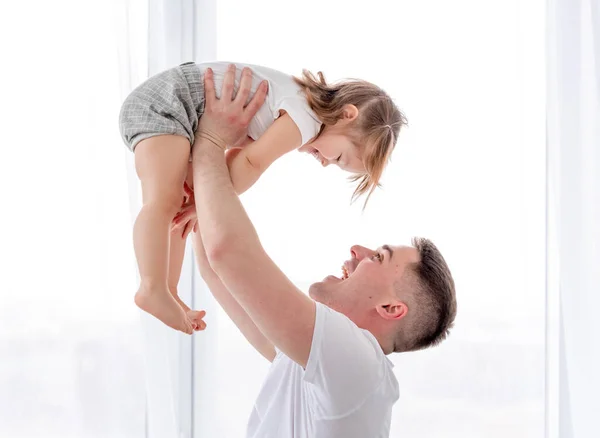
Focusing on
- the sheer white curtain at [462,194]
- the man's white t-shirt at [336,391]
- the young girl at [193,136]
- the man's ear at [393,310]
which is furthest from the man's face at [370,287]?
the sheer white curtain at [462,194]

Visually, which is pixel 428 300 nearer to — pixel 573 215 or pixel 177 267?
pixel 177 267

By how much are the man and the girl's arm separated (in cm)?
5

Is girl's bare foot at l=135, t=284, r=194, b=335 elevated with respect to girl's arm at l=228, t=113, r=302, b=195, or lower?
lower

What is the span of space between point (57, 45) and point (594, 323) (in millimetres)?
1900

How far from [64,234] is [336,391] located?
48.1 inches

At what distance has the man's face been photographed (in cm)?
172

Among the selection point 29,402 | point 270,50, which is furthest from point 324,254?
point 29,402

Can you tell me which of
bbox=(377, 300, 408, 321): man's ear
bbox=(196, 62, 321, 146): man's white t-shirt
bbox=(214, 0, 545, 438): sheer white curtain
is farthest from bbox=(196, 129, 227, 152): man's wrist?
bbox=(214, 0, 545, 438): sheer white curtain

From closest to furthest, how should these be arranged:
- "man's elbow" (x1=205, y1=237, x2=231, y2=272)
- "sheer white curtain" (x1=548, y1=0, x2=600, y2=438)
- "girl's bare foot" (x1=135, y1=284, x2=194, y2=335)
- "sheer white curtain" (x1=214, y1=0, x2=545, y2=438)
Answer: "man's elbow" (x1=205, y1=237, x2=231, y2=272) < "girl's bare foot" (x1=135, y1=284, x2=194, y2=335) < "sheer white curtain" (x1=548, y1=0, x2=600, y2=438) < "sheer white curtain" (x1=214, y1=0, x2=545, y2=438)

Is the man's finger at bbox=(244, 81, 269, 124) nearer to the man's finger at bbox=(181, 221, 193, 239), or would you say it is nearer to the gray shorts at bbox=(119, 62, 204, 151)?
the gray shorts at bbox=(119, 62, 204, 151)

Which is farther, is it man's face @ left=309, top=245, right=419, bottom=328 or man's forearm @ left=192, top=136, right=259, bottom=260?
man's face @ left=309, top=245, right=419, bottom=328

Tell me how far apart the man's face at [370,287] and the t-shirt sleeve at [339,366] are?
0.19 metres

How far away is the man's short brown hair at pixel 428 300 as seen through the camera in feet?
5.69

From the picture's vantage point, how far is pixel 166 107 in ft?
5.34
